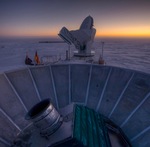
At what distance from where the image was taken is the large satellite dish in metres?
25.9

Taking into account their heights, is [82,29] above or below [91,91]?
above

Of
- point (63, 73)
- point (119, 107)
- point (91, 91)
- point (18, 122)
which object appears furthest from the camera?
point (63, 73)

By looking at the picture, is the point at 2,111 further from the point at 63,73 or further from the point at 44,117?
the point at 63,73

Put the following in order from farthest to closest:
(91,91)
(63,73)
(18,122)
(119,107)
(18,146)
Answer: (63,73) < (91,91) < (119,107) < (18,122) < (18,146)

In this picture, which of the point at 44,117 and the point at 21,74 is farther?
the point at 21,74

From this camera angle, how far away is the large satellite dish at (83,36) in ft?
85.0

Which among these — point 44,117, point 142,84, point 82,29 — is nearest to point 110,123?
point 142,84

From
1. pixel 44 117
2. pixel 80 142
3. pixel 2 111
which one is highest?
pixel 44 117

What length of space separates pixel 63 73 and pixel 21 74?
444 centimetres

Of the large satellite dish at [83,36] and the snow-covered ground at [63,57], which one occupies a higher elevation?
the large satellite dish at [83,36]

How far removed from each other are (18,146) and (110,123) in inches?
266

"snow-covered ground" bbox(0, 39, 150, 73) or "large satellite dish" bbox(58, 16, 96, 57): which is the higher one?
"large satellite dish" bbox(58, 16, 96, 57)

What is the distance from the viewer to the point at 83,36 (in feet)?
87.9

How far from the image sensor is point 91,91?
577 inches
